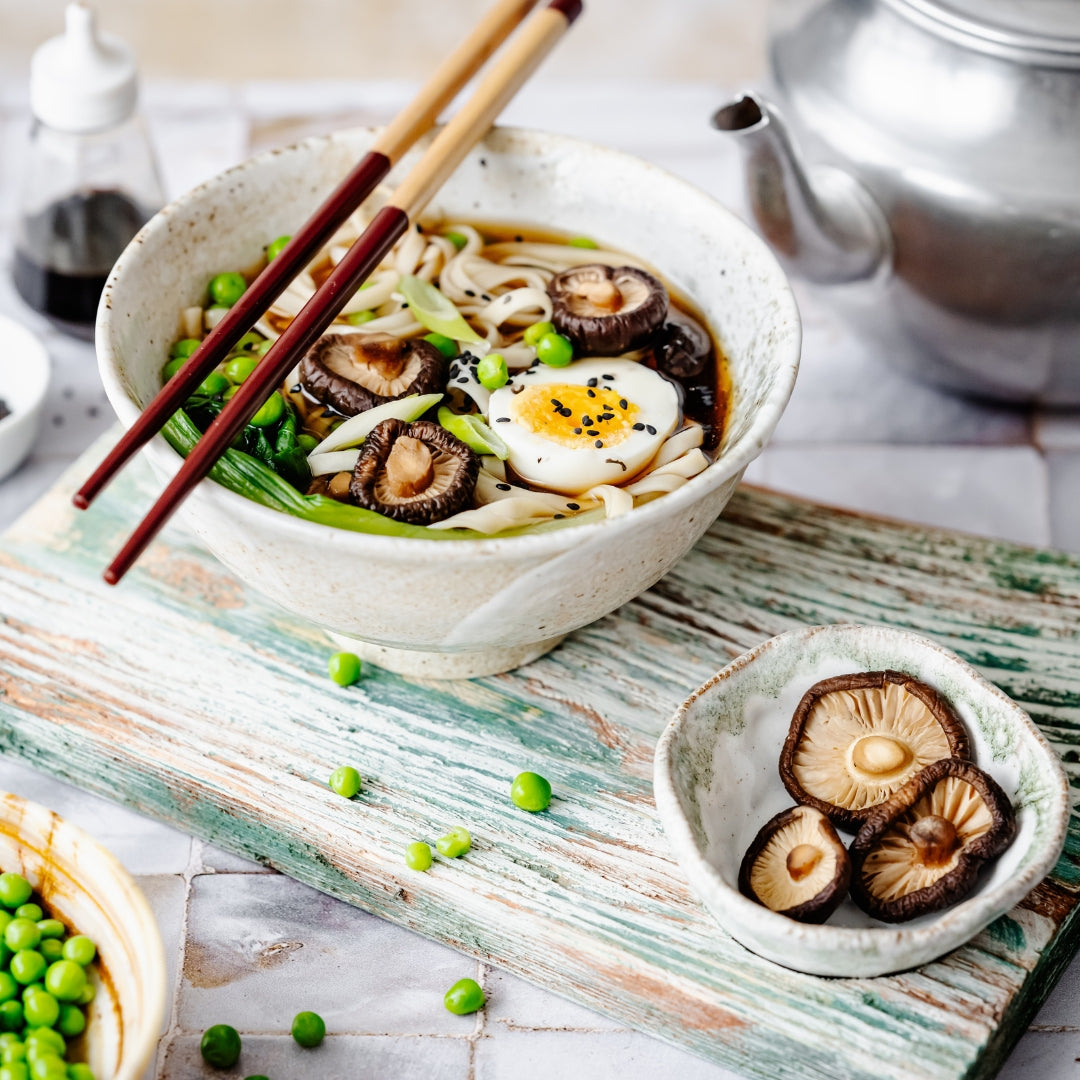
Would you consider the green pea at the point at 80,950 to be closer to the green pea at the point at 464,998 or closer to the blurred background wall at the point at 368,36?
the green pea at the point at 464,998

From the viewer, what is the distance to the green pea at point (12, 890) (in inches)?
77.8

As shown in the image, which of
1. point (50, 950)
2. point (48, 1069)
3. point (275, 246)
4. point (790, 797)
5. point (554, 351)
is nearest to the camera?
point (48, 1069)

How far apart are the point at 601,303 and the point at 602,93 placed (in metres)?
2.19

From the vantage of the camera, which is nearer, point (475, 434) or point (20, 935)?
point (20, 935)

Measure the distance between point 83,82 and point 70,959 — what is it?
2042 mm

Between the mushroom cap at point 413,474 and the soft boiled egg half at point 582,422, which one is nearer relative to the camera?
the mushroom cap at point 413,474

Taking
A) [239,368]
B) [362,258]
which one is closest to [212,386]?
[239,368]

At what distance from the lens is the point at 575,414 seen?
2316 mm

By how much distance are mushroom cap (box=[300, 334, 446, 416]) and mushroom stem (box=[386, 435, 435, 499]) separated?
0.68 feet

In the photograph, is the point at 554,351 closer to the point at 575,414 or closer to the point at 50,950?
the point at 575,414

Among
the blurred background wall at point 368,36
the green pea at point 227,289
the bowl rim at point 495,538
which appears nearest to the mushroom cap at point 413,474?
the bowl rim at point 495,538

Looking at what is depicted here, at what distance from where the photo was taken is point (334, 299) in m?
2.09

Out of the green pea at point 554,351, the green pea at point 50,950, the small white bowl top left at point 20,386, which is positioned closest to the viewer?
the green pea at point 50,950

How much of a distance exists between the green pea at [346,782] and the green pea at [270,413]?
0.60 metres
